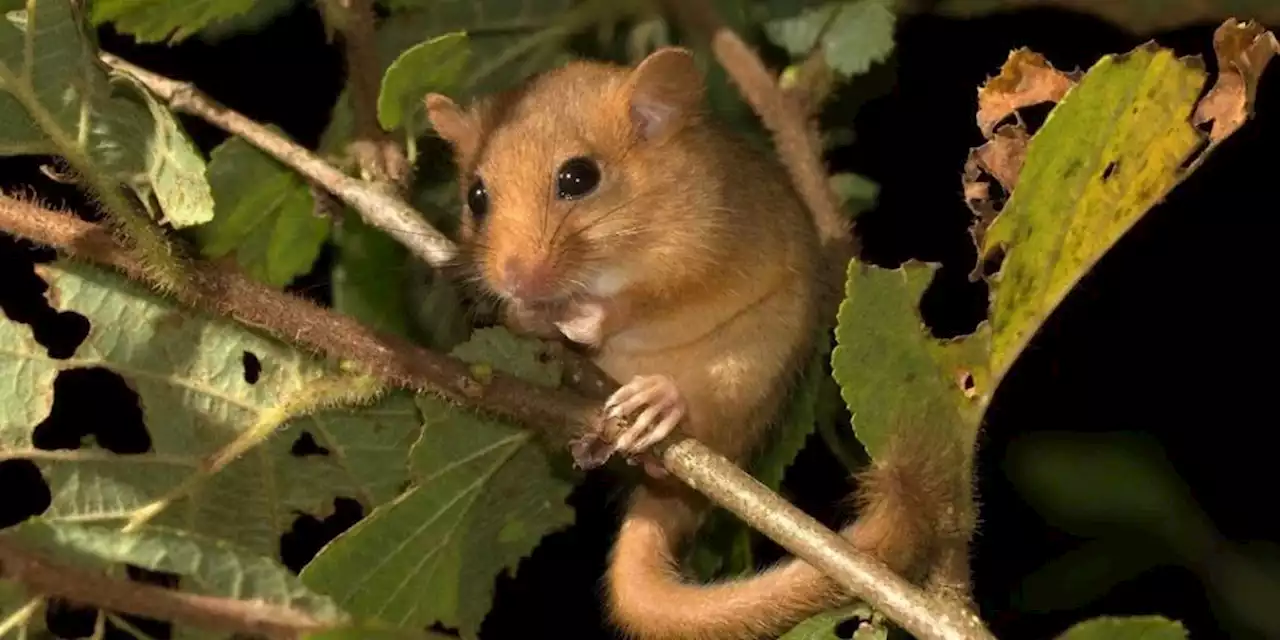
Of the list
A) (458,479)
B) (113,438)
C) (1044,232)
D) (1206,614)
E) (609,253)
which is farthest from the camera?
(1206,614)

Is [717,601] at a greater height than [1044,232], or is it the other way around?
[1044,232]

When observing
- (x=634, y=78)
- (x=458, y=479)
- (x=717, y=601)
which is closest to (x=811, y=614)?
(x=717, y=601)

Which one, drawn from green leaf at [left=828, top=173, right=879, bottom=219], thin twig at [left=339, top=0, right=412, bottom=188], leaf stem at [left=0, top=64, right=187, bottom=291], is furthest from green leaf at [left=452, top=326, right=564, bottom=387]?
green leaf at [left=828, top=173, right=879, bottom=219]

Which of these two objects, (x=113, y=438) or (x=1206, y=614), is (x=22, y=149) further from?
A: (x=1206, y=614)

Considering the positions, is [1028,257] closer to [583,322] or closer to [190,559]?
[583,322]

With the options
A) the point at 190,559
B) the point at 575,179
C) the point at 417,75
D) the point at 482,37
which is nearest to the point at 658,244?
the point at 575,179

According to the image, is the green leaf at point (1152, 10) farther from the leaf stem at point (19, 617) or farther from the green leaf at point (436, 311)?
the leaf stem at point (19, 617)

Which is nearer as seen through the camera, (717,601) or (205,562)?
(205,562)
